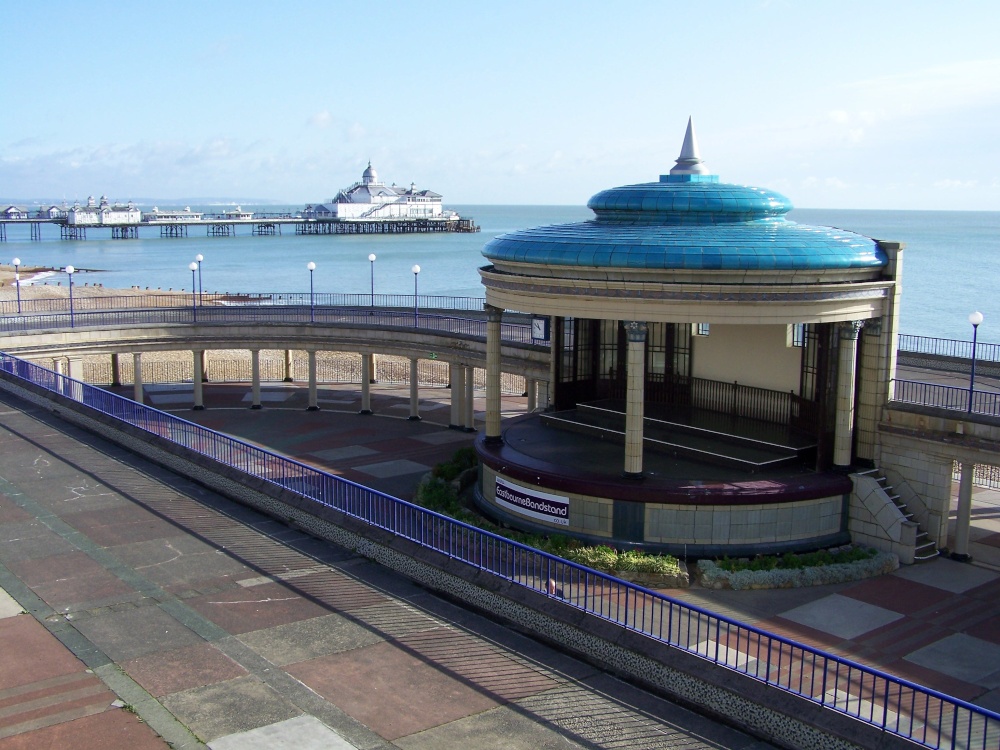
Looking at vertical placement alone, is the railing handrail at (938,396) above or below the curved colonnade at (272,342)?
above

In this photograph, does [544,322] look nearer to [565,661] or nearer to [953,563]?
[953,563]

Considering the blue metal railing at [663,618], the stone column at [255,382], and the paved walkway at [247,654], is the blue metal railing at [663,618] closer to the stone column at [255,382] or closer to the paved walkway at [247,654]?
the paved walkway at [247,654]

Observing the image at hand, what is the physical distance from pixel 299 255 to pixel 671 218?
528 ft

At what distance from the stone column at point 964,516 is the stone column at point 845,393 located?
2.54 metres

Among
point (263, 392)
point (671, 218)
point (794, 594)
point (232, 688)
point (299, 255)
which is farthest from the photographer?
point (299, 255)

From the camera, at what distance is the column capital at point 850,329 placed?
79.9ft

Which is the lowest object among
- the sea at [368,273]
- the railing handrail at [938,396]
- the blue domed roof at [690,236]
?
the sea at [368,273]

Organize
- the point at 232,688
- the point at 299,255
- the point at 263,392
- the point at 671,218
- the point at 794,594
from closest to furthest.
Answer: the point at 232,688 → the point at 794,594 → the point at 671,218 → the point at 263,392 → the point at 299,255

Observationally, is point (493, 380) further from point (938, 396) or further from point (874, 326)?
point (938, 396)

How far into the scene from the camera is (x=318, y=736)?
13469mm

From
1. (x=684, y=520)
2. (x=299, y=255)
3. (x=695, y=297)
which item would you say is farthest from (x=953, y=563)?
(x=299, y=255)

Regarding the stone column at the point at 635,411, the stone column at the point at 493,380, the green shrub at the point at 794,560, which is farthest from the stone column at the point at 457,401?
the green shrub at the point at 794,560

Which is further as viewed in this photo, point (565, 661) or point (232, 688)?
point (565, 661)

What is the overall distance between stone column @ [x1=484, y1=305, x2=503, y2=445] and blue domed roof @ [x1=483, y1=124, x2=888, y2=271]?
6.85ft
